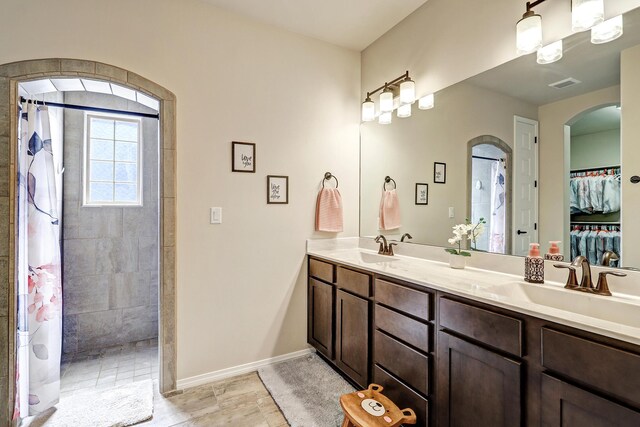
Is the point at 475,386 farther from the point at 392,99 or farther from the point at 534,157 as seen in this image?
the point at 392,99

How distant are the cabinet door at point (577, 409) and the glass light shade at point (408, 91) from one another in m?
1.93

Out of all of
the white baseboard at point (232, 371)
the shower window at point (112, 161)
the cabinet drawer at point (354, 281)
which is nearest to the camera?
the cabinet drawer at point (354, 281)

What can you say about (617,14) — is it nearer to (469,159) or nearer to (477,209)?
(469,159)

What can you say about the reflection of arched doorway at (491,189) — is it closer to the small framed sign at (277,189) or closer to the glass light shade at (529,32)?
the glass light shade at (529,32)

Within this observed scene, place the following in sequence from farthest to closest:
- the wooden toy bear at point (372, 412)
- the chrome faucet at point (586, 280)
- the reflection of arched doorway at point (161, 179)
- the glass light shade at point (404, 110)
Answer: the glass light shade at point (404, 110) < the reflection of arched doorway at point (161, 179) < the wooden toy bear at point (372, 412) < the chrome faucet at point (586, 280)

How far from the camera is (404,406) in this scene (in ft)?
5.42

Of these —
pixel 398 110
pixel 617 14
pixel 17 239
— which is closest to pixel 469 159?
pixel 398 110

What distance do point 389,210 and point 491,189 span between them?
0.84 meters

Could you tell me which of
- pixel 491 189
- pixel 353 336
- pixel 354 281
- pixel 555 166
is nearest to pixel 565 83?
pixel 555 166

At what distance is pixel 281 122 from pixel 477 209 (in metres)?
1.62

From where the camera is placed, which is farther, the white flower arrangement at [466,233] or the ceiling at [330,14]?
the ceiling at [330,14]

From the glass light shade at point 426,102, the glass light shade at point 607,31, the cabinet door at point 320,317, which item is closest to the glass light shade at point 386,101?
the glass light shade at point 426,102

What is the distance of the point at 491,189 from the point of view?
196 centimetres

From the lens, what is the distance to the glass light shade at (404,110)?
244 centimetres
